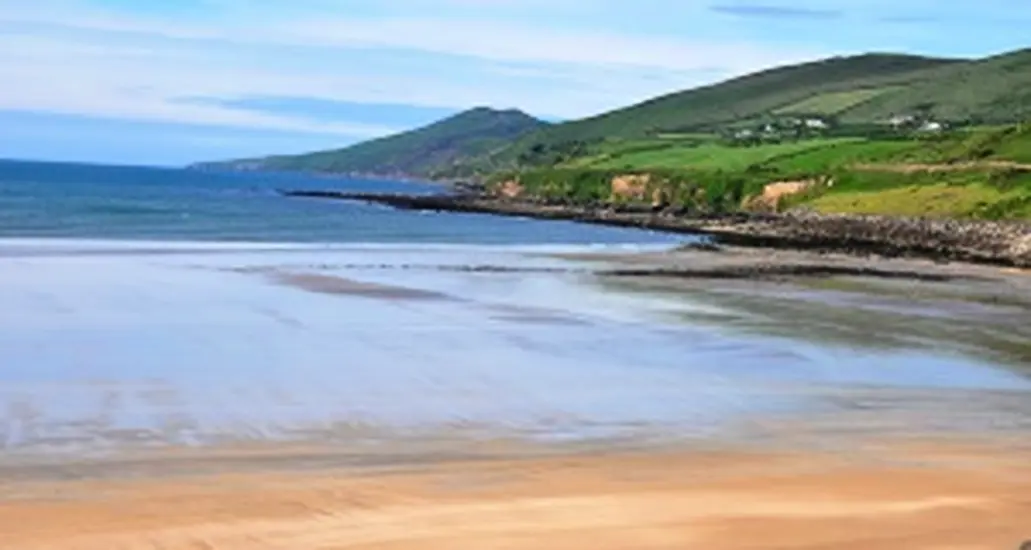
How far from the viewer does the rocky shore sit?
66.1 metres

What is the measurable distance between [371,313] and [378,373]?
1031 centimetres

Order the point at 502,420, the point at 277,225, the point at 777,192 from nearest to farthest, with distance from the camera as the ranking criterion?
1. the point at 502,420
2. the point at 277,225
3. the point at 777,192

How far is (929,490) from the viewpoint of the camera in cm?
1571

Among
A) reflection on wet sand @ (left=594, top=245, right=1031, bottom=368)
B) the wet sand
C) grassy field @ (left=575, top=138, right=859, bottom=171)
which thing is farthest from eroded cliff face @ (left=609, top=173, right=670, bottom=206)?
the wet sand

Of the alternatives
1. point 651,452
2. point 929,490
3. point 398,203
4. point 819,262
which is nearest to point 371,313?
point 651,452

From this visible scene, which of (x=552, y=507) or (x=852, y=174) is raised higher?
(x=852, y=174)

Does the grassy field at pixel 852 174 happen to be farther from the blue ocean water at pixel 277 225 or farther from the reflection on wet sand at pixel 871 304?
the reflection on wet sand at pixel 871 304

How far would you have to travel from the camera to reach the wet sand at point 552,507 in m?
13.1

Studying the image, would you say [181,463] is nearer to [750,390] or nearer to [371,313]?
[750,390]

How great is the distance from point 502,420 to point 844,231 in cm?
6533

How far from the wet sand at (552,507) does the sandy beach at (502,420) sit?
5 cm

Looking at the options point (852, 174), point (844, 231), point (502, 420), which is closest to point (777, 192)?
point (852, 174)

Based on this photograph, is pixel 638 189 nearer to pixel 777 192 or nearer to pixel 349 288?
pixel 777 192

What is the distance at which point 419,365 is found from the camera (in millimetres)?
25203
